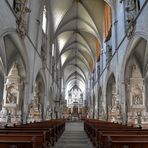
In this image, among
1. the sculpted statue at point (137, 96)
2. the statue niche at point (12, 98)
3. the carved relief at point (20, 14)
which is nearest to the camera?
the carved relief at point (20, 14)

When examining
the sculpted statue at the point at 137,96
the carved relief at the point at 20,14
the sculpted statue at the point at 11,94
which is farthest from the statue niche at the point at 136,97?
the carved relief at the point at 20,14

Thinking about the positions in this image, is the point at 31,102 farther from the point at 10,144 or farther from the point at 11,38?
the point at 10,144

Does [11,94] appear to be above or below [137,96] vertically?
above

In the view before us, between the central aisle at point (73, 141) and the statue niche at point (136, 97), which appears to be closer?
the central aisle at point (73, 141)

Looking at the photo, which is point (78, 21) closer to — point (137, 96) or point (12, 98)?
point (137, 96)

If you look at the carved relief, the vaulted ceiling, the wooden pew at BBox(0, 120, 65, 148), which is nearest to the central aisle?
the wooden pew at BBox(0, 120, 65, 148)

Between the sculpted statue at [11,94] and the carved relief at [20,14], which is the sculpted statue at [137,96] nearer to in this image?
the sculpted statue at [11,94]

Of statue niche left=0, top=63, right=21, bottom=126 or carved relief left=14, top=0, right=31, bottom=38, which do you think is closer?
carved relief left=14, top=0, right=31, bottom=38

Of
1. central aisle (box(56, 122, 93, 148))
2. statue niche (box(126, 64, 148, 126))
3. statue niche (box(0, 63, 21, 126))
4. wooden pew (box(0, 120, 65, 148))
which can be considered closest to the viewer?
wooden pew (box(0, 120, 65, 148))

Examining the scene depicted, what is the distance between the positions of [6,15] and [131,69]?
399 inches

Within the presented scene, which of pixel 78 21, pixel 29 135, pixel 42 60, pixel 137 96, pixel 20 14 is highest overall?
pixel 78 21

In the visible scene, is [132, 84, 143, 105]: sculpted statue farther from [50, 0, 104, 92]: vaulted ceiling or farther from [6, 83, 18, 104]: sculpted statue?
[50, 0, 104, 92]: vaulted ceiling

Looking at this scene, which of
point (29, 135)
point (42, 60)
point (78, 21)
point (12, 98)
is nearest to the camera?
point (29, 135)

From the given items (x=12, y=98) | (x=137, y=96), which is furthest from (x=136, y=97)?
(x=12, y=98)
